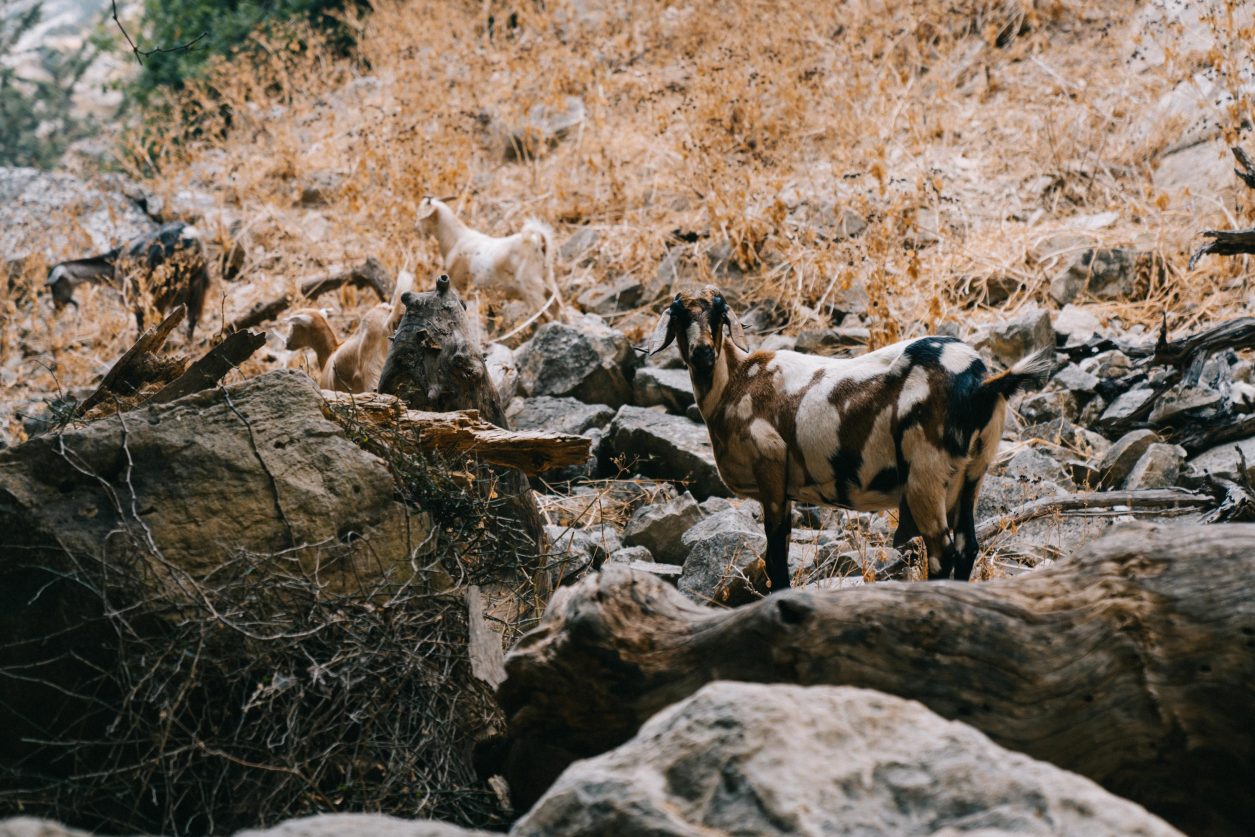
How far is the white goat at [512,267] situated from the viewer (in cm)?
1124

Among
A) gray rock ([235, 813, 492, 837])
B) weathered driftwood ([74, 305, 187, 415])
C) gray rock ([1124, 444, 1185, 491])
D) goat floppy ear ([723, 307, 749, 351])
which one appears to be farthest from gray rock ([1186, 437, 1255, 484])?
weathered driftwood ([74, 305, 187, 415])

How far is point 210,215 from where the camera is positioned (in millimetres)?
14703

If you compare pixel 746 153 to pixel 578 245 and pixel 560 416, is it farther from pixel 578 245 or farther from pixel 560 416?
pixel 560 416

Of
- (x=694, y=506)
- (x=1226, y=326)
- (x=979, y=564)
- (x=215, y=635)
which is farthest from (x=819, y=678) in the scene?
(x=1226, y=326)

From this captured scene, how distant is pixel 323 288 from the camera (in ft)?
38.5

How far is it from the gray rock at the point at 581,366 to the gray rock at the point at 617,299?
5.74 ft

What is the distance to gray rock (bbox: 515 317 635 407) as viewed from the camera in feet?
30.4

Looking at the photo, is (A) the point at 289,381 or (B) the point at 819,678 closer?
(B) the point at 819,678

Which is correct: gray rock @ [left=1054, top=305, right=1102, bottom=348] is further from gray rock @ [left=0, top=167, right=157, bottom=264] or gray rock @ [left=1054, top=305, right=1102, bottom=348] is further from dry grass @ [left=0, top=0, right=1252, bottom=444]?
gray rock @ [left=0, top=167, right=157, bottom=264]

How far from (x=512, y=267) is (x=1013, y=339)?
4.72 meters

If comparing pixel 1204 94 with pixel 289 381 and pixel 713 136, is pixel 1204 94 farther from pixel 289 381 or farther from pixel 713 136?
pixel 289 381

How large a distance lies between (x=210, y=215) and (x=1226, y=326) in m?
11.7

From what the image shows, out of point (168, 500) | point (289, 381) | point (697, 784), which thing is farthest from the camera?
point (289, 381)

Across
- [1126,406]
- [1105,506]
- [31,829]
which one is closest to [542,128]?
[1126,406]
